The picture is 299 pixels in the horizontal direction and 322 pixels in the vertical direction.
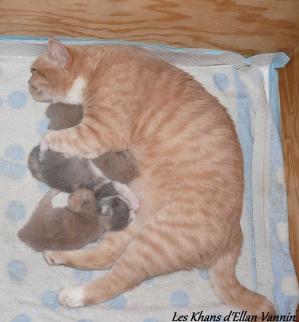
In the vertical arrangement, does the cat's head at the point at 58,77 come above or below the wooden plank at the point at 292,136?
above

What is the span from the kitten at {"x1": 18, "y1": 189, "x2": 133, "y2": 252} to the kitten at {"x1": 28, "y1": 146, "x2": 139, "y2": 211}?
22 millimetres

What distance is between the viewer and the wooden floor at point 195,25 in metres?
2.32

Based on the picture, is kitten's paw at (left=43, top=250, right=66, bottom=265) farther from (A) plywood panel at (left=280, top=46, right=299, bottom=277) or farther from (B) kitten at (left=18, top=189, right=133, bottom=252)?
(A) plywood panel at (left=280, top=46, right=299, bottom=277)

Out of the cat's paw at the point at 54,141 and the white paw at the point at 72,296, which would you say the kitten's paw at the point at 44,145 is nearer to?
the cat's paw at the point at 54,141

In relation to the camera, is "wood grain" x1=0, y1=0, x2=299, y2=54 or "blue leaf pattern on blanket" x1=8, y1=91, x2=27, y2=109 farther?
"blue leaf pattern on blanket" x1=8, y1=91, x2=27, y2=109

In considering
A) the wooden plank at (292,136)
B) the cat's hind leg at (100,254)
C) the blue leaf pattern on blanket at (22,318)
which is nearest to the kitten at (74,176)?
the cat's hind leg at (100,254)

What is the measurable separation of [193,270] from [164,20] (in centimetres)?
115

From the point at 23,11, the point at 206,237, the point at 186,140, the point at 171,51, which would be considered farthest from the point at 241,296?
the point at 23,11

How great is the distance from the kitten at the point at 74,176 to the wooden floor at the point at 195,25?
23.7 inches

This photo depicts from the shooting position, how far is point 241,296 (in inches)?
86.0

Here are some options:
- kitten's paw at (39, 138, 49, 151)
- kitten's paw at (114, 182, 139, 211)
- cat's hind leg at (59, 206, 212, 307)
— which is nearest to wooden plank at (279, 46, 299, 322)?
cat's hind leg at (59, 206, 212, 307)

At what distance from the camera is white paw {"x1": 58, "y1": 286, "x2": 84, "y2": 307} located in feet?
7.09

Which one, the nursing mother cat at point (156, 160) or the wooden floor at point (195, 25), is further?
the wooden floor at point (195, 25)

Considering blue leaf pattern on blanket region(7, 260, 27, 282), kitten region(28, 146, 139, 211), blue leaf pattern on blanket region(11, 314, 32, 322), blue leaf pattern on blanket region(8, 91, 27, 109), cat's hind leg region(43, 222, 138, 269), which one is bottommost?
blue leaf pattern on blanket region(11, 314, 32, 322)
